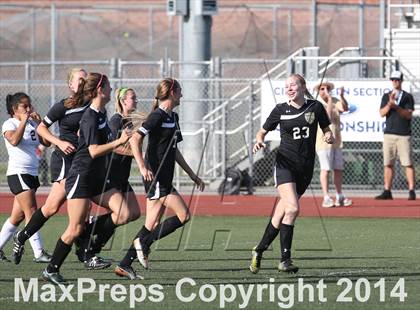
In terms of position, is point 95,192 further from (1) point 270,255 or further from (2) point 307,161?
(1) point 270,255

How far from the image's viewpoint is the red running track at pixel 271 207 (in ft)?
64.8

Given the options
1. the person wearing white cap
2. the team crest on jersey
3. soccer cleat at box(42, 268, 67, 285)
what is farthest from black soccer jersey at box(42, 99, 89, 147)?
the person wearing white cap

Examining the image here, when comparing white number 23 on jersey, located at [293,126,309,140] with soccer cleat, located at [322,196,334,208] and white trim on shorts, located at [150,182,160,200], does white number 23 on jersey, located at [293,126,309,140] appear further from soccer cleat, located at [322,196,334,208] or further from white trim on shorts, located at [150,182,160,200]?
soccer cleat, located at [322,196,334,208]

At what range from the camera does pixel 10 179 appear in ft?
43.2

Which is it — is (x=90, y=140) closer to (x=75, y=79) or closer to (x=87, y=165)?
(x=87, y=165)

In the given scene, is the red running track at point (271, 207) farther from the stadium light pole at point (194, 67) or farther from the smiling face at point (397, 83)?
the stadium light pole at point (194, 67)

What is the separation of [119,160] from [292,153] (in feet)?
6.42

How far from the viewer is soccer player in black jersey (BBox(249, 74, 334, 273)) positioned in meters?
12.0

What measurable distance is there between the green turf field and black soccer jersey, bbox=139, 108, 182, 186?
3.38 feet

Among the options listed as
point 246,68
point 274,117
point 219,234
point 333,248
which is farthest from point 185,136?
point 246,68

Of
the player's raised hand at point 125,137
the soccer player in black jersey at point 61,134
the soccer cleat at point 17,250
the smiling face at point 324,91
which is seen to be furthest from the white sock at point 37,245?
the smiling face at point 324,91

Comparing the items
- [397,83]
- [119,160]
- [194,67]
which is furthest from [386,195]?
[119,160]

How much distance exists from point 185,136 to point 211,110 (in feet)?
4.58

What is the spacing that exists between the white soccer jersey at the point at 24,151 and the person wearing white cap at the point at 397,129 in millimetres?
9524
